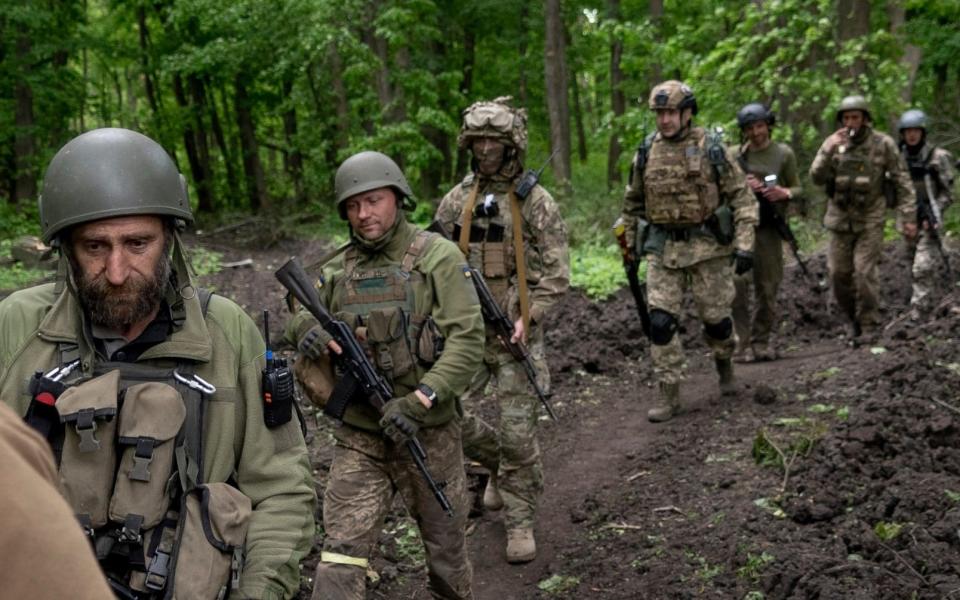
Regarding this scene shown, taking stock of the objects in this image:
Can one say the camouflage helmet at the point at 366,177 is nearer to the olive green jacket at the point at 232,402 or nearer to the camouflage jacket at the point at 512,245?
the camouflage jacket at the point at 512,245

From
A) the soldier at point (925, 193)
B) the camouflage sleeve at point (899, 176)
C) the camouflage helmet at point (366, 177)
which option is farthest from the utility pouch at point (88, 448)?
the soldier at point (925, 193)

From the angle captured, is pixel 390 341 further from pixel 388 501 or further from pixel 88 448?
pixel 88 448

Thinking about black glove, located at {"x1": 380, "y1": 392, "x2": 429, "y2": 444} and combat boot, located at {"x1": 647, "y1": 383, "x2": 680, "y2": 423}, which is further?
combat boot, located at {"x1": 647, "y1": 383, "x2": 680, "y2": 423}

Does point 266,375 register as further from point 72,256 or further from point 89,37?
point 89,37

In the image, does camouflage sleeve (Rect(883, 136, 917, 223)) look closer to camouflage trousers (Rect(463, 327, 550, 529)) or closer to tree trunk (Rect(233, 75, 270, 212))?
camouflage trousers (Rect(463, 327, 550, 529))

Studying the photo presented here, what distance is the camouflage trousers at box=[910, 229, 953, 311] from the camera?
11.4 m

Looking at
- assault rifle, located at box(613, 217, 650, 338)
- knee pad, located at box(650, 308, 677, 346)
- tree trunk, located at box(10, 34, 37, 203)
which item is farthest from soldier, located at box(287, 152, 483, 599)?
tree trunk, located at box(10, 34, 37, 203)

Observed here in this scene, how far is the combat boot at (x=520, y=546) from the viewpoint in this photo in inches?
234

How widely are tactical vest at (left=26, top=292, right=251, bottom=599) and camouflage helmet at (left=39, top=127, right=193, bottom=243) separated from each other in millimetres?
361

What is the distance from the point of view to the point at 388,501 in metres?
4.64

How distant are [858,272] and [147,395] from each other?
961 centimetres

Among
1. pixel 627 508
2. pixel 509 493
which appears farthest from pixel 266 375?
pixel 627 508

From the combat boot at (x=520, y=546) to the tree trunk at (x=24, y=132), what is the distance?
1761 cm

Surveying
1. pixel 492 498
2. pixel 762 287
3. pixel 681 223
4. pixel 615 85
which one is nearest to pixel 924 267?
pixel 762 287
